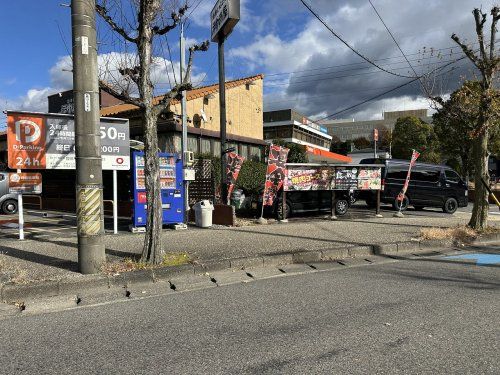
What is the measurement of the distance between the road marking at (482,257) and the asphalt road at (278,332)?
64.4 inches

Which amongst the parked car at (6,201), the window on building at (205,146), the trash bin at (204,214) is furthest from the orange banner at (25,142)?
the parked car at (6,201)

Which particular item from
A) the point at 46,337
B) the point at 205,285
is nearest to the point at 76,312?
the point at 46,337

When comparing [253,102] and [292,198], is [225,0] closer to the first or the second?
[292,198]

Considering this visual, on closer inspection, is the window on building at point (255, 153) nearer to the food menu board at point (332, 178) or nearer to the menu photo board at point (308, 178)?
the food menu board at point (332, 178)

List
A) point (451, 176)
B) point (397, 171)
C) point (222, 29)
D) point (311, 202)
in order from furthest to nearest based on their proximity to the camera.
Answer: point (451, 176)
point (397, 171)
point (311, 202)
point (222, 29)

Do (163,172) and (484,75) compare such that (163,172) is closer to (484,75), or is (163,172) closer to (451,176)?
(484,75)

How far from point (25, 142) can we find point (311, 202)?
28.3ft

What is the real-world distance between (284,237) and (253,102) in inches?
516

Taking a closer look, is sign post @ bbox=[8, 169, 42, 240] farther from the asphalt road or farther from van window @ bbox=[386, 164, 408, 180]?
van window @ bbox=[386, 164, 408, 180]

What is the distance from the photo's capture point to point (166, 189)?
35.8ft

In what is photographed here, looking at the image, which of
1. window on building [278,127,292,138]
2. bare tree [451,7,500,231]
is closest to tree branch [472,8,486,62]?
bare tree [451,7,500,231]

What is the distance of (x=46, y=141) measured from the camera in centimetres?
927

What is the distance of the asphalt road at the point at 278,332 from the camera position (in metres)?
3.56

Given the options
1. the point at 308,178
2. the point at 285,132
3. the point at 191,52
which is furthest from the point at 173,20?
the point at 285,132
